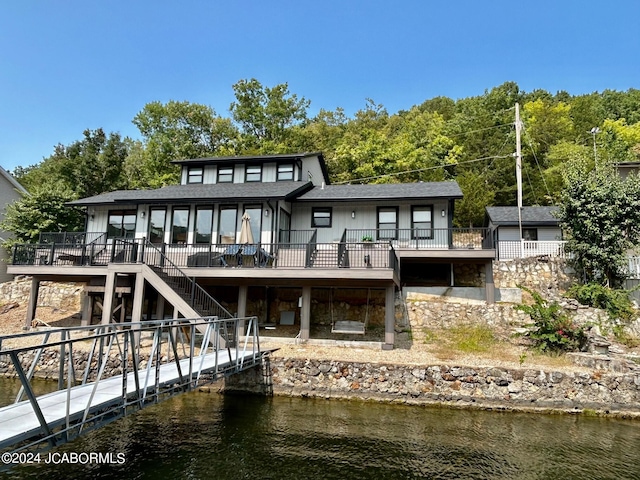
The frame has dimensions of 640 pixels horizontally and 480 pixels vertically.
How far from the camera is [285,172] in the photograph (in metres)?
21.3

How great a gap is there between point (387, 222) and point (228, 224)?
23.9ft

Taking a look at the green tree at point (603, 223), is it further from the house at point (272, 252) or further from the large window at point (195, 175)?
the large window at point (195, 175)

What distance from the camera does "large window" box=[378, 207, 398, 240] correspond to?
59.4 feet

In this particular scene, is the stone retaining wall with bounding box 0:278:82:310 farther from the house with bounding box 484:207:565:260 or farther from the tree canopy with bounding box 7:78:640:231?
the house with bounding box 484:207:565:260

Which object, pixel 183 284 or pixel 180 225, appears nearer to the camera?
pixel 183 284

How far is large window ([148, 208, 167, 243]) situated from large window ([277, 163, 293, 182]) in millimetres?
6169

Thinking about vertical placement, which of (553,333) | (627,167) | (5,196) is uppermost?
(627,167)

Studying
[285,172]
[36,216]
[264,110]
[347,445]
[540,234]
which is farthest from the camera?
[264,110]

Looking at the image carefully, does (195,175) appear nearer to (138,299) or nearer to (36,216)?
(138,299)

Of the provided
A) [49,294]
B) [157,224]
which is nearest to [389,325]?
[157,224]

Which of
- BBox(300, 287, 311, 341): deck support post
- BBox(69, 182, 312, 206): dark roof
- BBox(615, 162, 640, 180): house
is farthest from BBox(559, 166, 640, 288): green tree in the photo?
BBox(69, 182, 312, 206): dark roof

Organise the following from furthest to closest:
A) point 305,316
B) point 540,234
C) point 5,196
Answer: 1. point 5,196
2. point 540,234
3. point 305,316

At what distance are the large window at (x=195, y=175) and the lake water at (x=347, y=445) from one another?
14199mm

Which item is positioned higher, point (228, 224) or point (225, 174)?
point (225, 174)
